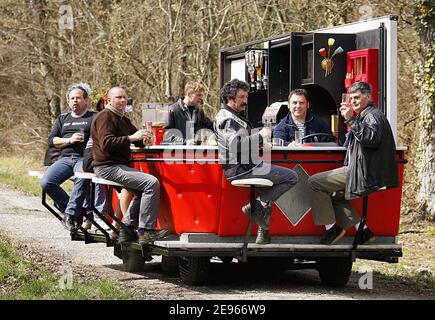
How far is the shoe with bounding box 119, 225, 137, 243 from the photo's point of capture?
10.3 meters

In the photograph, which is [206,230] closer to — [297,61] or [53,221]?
[297,61]

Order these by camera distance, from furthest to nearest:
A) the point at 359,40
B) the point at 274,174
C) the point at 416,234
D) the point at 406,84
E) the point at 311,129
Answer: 1. the point at 406,84
2. the point at 416,234
3. the point at 359,40
4. the point at 311,129
5. the point at 274,174

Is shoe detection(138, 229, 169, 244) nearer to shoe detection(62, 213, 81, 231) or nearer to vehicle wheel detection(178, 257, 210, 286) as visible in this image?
vehicle wheel detection(178, 257, 210, 286)

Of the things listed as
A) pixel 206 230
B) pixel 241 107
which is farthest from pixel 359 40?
pixel 206 230

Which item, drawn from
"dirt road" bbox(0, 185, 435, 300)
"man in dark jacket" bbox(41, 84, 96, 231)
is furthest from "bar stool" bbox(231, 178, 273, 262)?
"man in dark jacket" bbox(41, 84, 96, 231)

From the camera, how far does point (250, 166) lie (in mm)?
9406

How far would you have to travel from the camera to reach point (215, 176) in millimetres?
9523

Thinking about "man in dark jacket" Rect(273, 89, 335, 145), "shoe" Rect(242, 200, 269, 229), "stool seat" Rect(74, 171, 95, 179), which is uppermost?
"man in dark jacket" Rect(273, 89, 335, 145)

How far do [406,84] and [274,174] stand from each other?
9636 millimetres

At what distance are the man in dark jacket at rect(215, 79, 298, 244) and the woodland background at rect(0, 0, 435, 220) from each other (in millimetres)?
6613

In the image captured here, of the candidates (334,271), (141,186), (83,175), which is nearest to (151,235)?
(141,186)

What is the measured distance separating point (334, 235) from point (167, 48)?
12.5m

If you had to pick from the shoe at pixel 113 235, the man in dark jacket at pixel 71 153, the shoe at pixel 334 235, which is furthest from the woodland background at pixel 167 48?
the shoe at pixel 113 235

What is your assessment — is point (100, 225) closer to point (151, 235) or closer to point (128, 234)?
point (128, 234)
